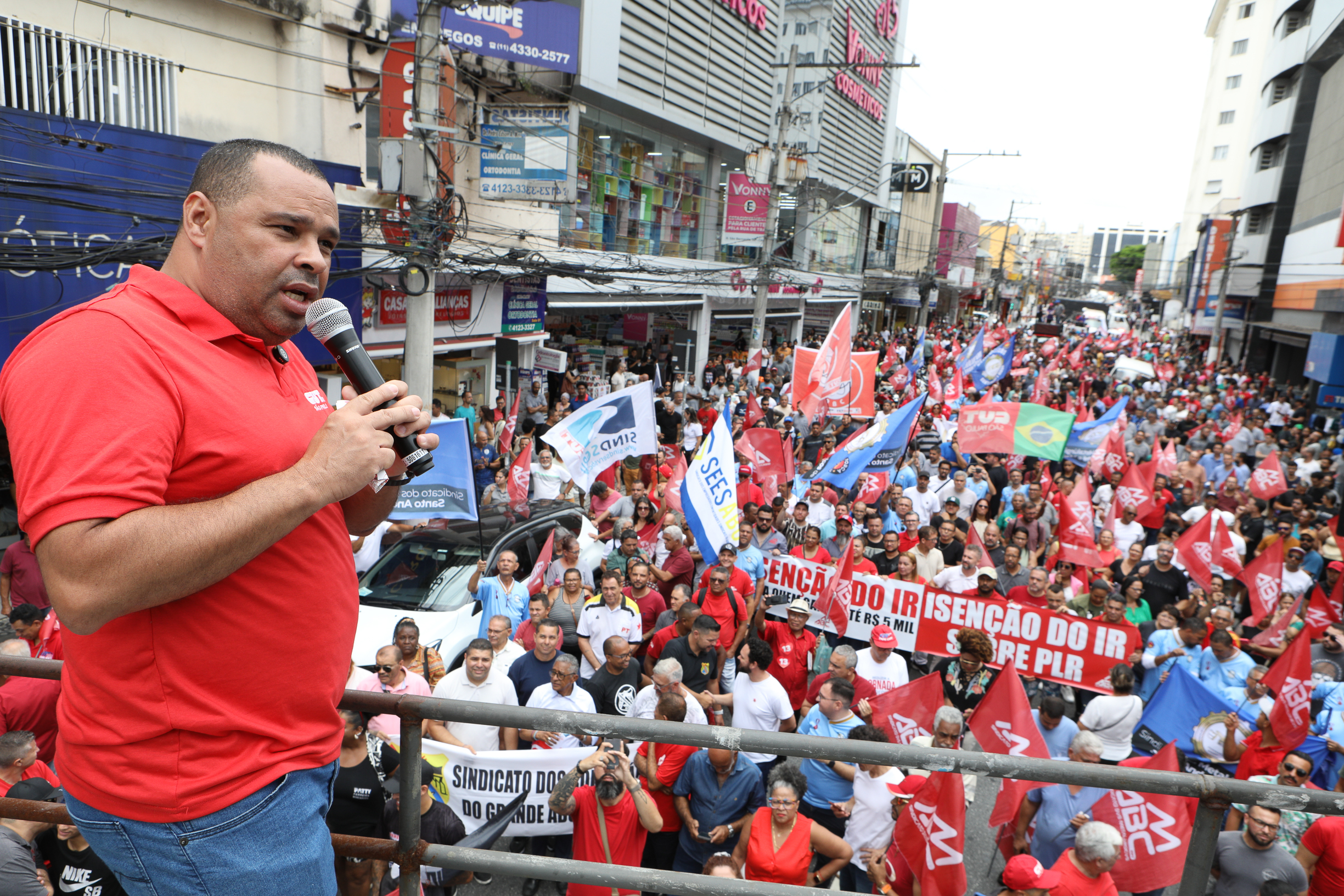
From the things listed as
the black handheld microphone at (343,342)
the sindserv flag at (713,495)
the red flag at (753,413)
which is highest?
the black handheld microphone at (343,342)

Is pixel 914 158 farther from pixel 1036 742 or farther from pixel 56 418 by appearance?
pixel 56 418

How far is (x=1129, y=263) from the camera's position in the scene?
12825 centimetres

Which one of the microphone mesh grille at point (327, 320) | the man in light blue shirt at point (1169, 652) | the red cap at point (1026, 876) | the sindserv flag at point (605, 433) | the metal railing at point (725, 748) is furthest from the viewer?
the sindserv flag at point (605, 433)

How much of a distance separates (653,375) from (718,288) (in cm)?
649

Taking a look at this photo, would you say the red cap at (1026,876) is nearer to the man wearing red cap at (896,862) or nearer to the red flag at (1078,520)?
the man wearing red cap at (896,862)

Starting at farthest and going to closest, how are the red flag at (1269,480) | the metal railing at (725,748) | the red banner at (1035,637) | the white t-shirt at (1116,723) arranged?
1. the red flag at (1269,480)
2. the red banner at (1035,637)
3. the white t-shirt at (1116,723)
4. the metal railing at (725,748)

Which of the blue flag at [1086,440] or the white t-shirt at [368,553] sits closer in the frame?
the white t-shirt at [368,553]

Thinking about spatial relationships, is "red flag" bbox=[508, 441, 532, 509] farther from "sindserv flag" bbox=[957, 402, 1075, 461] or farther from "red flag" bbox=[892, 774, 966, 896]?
"red flag" bbox=[892, 774, 966, 896]

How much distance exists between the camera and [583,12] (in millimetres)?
18906

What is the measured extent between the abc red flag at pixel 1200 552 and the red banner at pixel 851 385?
5.66 meters

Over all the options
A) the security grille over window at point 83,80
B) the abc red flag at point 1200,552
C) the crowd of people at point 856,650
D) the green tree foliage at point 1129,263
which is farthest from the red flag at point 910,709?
the green tree foliage at point 1129,263

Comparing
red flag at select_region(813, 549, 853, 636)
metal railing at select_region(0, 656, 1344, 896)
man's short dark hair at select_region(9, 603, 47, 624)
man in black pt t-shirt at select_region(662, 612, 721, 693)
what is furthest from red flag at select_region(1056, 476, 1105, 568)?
man's short dark hair at select_region(9, 603, 47, 624)

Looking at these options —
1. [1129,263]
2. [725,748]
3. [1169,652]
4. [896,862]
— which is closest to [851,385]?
[1169,652]

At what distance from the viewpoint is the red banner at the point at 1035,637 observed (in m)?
7.09
